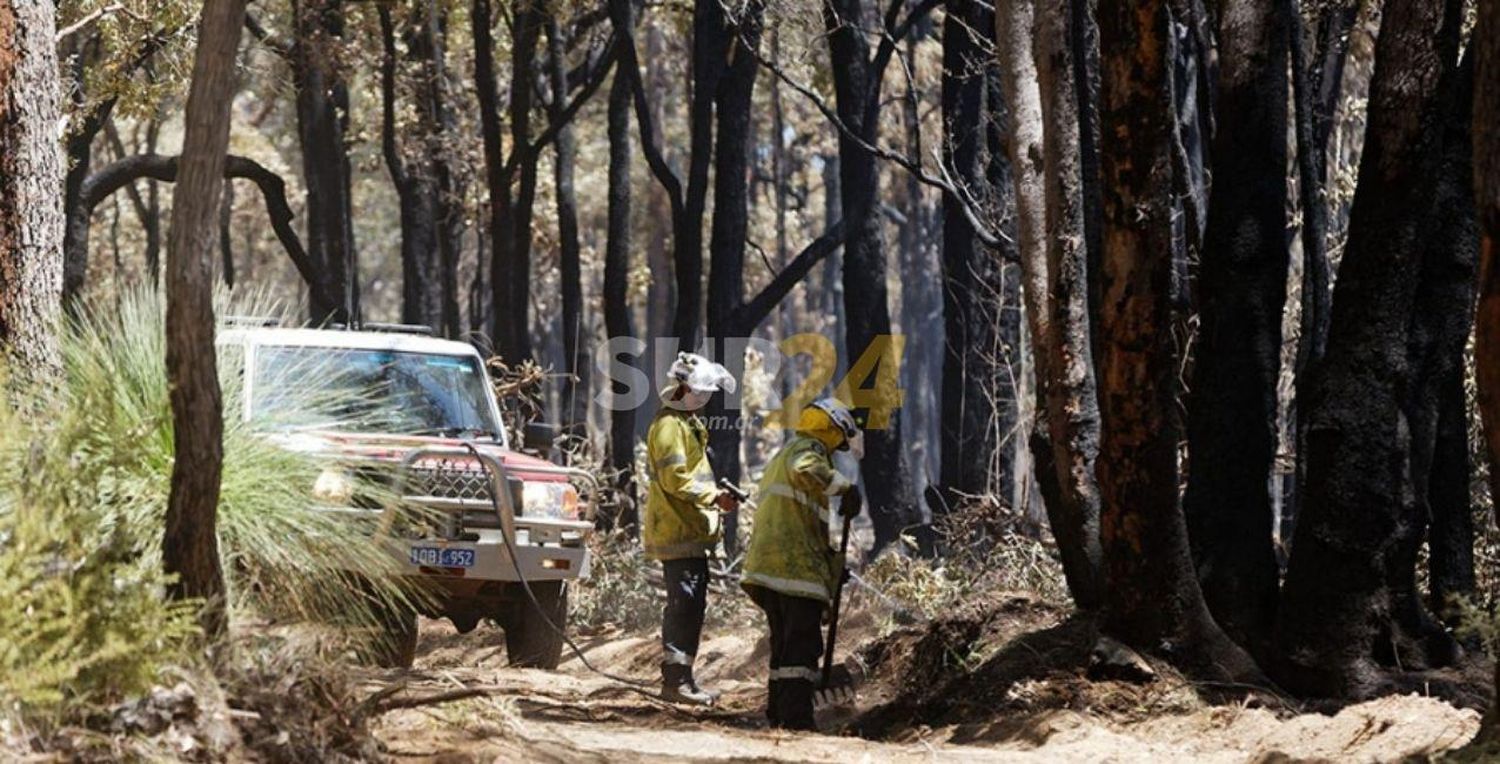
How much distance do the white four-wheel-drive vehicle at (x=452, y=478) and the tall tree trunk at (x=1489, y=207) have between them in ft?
13.7

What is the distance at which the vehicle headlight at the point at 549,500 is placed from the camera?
42.4ft

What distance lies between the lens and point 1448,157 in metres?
10.7

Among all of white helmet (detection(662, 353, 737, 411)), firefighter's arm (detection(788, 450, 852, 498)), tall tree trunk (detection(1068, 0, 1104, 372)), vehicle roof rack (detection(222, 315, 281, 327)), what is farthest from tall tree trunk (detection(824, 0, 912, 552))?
vehicle roof rack (detection(222, 315, 281, 327))

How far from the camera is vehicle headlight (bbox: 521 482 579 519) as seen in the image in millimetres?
12914

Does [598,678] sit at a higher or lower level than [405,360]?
lower

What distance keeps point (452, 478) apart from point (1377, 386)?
5.07 m

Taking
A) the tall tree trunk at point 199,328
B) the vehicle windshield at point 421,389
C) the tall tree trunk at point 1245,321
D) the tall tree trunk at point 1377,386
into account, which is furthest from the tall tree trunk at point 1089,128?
the tall tree trunk at point 199,328

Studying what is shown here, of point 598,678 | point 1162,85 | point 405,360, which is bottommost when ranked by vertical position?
point 598,678

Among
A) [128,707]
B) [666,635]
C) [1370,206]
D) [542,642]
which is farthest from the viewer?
[542,642]

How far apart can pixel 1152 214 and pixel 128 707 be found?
580 centimetres

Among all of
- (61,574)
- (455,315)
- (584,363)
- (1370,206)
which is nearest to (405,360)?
(1370,206)

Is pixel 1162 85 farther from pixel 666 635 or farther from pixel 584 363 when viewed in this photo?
pixel 584 363

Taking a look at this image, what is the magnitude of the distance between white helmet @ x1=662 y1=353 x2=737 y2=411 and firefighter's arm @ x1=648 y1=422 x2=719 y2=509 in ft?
0.43

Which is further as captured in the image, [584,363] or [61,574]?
[584,363]
